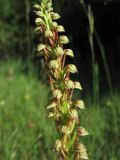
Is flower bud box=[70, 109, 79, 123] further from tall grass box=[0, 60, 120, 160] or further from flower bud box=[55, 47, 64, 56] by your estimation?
tall grass box=[0, 60, 120, 160]

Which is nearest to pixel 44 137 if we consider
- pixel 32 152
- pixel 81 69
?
pixel 32 152

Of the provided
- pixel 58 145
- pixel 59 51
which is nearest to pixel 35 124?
pixel 58 145

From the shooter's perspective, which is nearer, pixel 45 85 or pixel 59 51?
pixel 59 51

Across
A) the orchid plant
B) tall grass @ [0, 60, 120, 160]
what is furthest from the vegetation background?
the orchid plant

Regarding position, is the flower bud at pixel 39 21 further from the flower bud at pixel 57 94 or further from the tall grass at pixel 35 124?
the tall grass at pixel 35 124

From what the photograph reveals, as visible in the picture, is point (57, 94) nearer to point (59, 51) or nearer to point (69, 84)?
point (69, 84)

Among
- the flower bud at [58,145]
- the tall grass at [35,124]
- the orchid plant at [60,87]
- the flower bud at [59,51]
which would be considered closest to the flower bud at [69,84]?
the orchid plant at [60,87]
